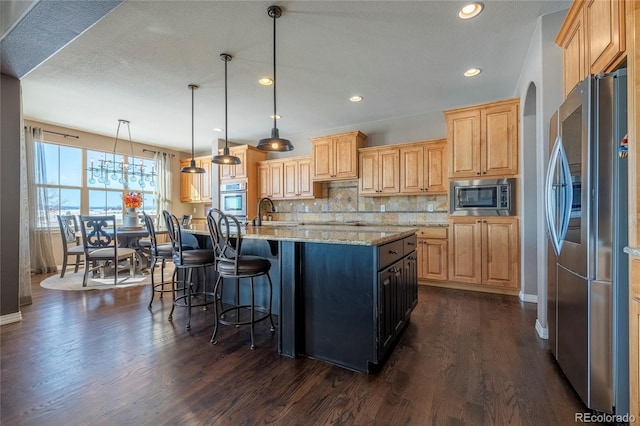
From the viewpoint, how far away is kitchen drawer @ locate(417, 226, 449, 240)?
403 cm

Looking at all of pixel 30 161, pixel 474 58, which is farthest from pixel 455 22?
pixel 30 161

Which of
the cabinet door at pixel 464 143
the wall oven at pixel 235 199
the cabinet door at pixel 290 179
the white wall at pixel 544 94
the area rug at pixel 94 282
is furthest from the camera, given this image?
the wall oven at pixel 235 199

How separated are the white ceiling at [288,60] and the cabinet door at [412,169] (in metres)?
0.70

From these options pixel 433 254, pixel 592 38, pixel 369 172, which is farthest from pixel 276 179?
pixel 592 38

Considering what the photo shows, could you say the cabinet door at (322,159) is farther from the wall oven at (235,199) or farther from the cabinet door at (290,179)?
→ the wall oven at (235,199)

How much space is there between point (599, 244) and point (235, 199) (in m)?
5.70

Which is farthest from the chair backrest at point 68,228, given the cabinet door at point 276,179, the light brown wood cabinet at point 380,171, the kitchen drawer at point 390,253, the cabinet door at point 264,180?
the kitchen drawer at point 390,253

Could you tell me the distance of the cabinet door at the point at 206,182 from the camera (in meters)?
6.76

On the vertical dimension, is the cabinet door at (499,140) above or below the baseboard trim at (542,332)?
above

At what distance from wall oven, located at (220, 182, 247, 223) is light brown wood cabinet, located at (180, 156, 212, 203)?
74 centimetres

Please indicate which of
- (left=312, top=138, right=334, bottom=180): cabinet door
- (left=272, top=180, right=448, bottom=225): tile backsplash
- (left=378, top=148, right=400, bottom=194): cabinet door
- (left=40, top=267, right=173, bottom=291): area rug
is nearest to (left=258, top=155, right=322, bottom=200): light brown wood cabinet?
(left=312, top=138, right=334, bottom=180): cabinet door

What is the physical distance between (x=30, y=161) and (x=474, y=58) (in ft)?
22.8

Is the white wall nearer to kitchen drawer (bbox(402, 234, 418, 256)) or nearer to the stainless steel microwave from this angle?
kitchen drawer (bbox(402, 234, 418, 256))

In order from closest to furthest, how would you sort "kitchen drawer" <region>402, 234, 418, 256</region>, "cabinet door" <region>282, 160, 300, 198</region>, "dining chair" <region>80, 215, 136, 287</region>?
"kitchen drawer" <region>402, 234, 418, 256</region> < "dining chair" <region>80, 215, 136, 287</region> < "cabinet door" <region>282, 160, 300, 198</region>
